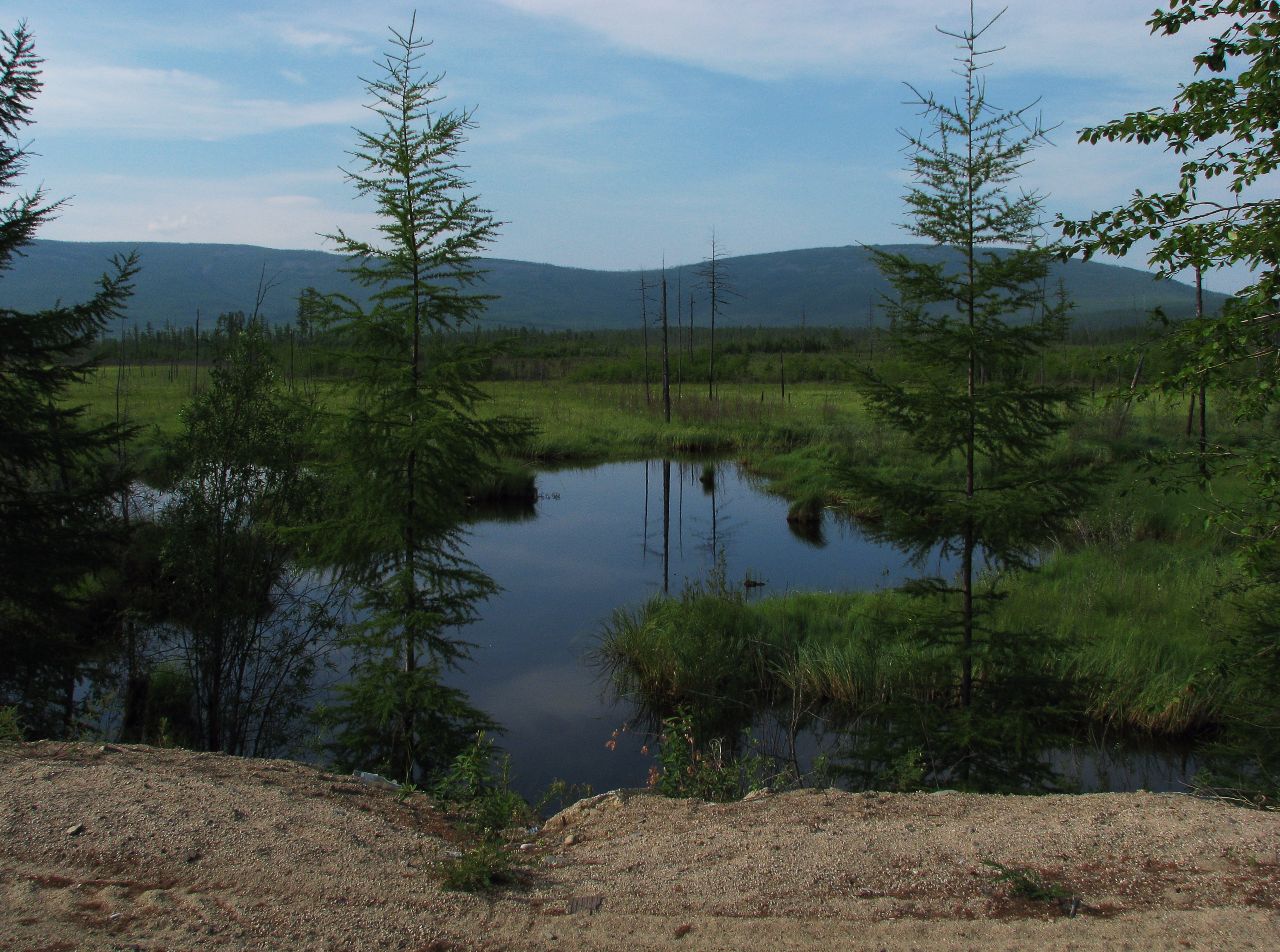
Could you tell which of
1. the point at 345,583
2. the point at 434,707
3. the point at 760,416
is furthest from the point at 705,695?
the point at 760,416

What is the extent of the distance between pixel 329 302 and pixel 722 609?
6545 millimetres

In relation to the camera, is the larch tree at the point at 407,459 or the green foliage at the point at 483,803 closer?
the green foliage at the point at 483,803

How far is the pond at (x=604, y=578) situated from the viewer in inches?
410

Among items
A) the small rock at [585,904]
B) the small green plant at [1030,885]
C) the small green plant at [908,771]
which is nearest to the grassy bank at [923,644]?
the small green plant at [908,771]

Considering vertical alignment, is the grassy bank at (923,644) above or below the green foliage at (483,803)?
below

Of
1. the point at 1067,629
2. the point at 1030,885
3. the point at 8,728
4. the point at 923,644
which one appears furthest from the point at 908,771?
the point at 8,728

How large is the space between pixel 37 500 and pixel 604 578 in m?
9.81

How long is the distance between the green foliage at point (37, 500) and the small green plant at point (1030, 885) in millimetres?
10123

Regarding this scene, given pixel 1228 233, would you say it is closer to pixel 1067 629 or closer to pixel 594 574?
pixel 1067 629

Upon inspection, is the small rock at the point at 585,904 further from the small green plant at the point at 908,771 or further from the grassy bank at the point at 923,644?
the grassy bank at the point at 923,644

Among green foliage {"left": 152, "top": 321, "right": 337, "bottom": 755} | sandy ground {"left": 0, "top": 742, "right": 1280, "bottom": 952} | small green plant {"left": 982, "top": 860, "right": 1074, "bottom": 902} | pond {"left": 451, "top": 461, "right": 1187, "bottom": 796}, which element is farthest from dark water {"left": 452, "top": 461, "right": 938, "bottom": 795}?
small green plant {"left": 982, "top": 860, "right": 1074, "bottom": 902}

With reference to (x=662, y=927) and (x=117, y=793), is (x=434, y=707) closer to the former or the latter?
(x=117, y=793)

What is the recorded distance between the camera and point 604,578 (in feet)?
60.7

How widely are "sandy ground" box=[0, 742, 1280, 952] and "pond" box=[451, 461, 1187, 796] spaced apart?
15.4 ft
